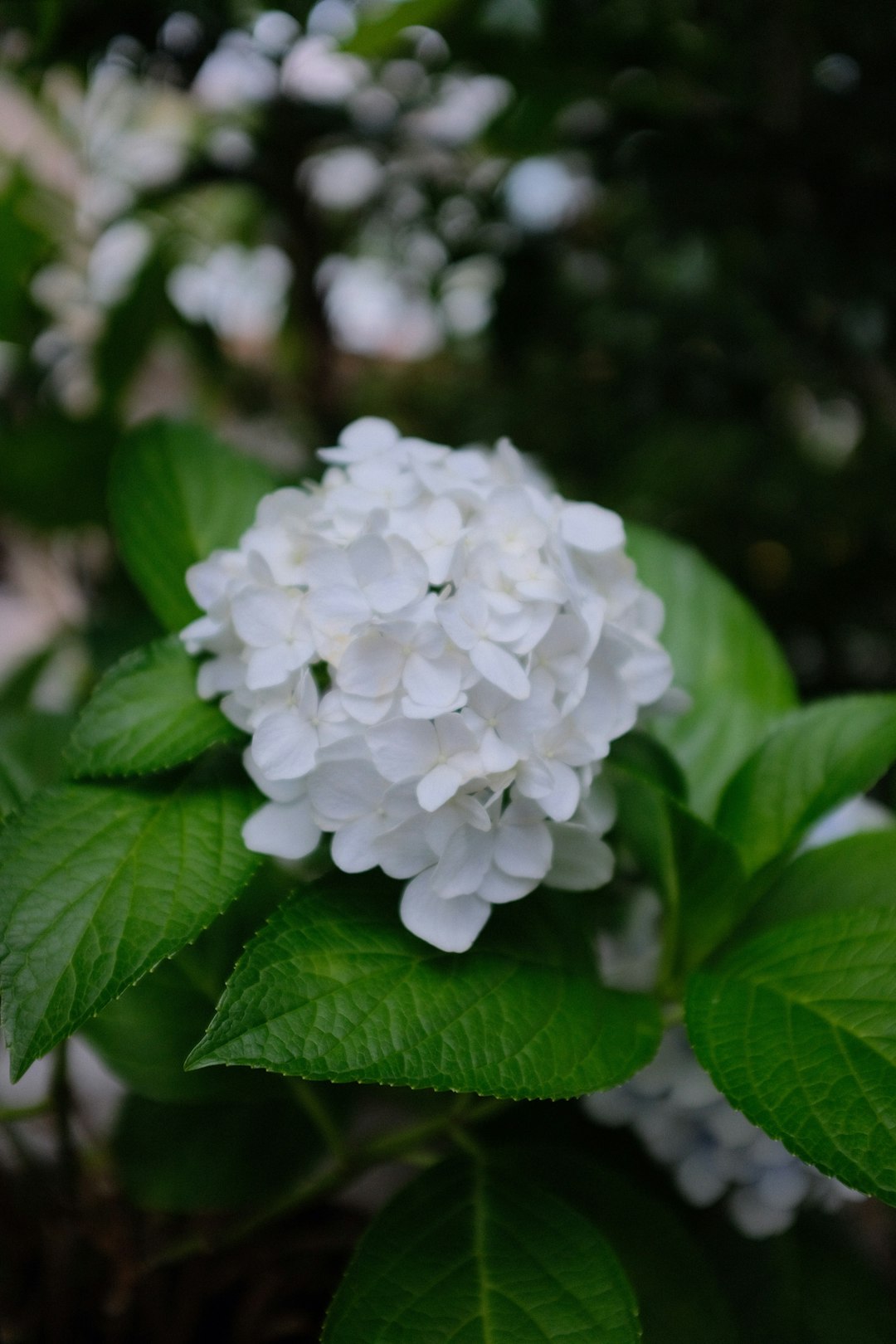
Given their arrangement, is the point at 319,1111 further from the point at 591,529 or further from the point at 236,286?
the point at 236,286

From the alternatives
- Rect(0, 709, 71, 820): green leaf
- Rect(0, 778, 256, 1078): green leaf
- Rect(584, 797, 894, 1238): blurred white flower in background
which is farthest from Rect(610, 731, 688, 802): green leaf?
Rect(0, 709, 71, 820): green leaf

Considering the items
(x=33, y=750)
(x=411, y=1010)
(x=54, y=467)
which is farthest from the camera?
(x=54, y=467)

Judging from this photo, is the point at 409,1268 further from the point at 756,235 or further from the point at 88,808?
the point at 756,235

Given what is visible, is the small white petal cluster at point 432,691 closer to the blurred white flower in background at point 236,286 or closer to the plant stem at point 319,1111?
the plant stem at point 319,1111

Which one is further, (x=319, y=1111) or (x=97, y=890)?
(x=319, y=1111)

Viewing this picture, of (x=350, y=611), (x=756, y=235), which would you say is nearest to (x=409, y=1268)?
(x=350, y=611)

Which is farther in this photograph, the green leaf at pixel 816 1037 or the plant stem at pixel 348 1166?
the plant stem at pixel 348 1166

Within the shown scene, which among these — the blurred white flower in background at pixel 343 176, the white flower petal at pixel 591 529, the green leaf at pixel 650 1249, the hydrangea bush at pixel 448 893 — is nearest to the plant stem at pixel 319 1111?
the hydrangea bush at pixel 448 893

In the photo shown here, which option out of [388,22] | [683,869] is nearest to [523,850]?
[683,869]
